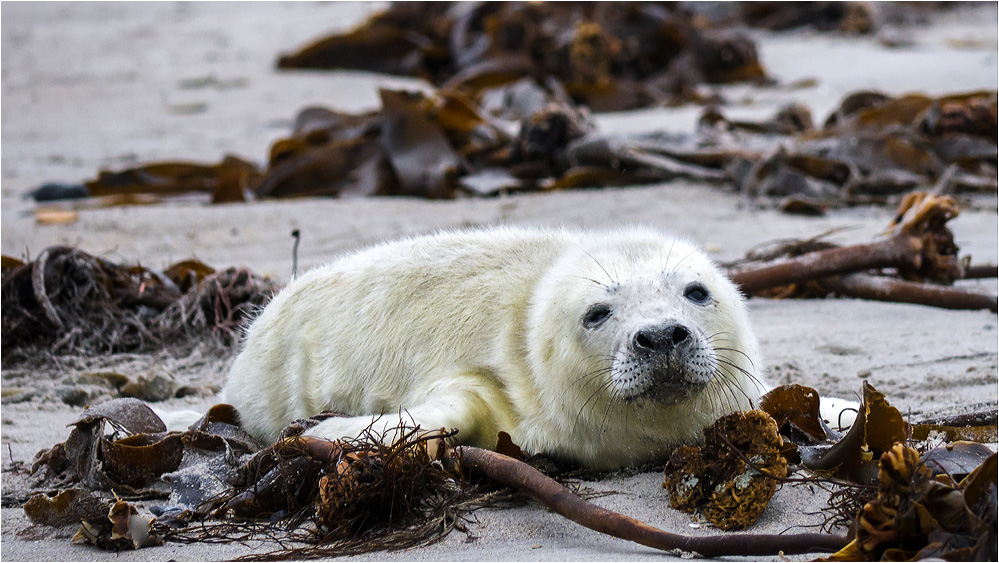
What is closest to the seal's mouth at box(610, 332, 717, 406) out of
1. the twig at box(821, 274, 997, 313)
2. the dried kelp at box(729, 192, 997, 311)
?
the dried kelp at box(729, 192, 997, 311)

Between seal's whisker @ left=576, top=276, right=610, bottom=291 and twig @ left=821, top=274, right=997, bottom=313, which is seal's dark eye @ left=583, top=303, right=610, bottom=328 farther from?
twig @ left=821, top=274, right=997, bottom=313

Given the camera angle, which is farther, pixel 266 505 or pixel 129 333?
pixel 129 333

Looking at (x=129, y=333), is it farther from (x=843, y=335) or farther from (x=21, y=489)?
(x=843, y=335)

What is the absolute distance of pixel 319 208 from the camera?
6535 millimetres

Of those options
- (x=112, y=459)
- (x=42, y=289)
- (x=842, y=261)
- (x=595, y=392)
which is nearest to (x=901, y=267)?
(x=842, y=261)

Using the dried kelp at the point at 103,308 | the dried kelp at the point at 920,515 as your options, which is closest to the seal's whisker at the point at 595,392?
the dried kelp at the point at 920,515

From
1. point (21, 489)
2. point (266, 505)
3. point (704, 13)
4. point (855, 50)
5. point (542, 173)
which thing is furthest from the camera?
point (704, 13)

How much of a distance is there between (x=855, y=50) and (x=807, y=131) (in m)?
4.05

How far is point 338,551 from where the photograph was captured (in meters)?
2.27

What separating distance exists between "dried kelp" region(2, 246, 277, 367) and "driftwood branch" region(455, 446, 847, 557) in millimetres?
2279

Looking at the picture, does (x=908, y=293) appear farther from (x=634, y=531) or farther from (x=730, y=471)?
(x=634, y=531)

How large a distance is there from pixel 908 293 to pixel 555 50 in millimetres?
6085

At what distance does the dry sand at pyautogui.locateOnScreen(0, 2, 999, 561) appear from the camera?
2.58 meters

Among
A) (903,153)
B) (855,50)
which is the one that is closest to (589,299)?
(903,153)
